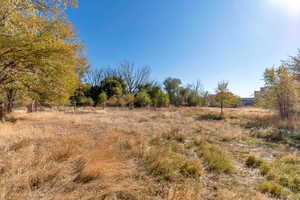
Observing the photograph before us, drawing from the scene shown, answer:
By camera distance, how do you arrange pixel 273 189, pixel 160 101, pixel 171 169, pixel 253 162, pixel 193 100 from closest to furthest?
1. pixel 273 189
2. pixel 171 169
3. pixel 253 162
4. pixel 160 101
5. pixel 193 100

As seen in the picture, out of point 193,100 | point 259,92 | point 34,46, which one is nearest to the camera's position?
point 34,46

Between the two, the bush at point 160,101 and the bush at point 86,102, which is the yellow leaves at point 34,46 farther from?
the bush at point 160,101

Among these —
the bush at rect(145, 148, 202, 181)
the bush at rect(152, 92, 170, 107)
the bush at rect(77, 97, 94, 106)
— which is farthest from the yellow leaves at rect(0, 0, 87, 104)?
the bush at rect(152, 92, 170, 107)

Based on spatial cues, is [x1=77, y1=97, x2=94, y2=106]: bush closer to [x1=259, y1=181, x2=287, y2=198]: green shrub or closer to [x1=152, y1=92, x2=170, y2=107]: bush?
[x1=152, y1=92, x2=170, y2=107]: bush

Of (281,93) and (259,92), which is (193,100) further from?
(281,93)

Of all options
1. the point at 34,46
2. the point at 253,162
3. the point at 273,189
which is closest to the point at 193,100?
the point at 253,162

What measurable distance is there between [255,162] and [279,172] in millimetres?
574

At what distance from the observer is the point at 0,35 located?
13.6 ft

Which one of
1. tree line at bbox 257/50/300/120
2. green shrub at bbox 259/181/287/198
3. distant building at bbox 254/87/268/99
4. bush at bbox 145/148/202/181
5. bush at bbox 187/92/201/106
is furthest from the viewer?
bush at bbox 187/92/201/106

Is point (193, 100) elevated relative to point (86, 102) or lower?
elevated

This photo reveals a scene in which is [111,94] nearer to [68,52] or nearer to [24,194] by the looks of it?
[68,52]

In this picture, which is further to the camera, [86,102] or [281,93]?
[86,102]

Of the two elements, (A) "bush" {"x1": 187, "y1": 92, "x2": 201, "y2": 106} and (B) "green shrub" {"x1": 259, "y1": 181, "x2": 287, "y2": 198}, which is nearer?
(B) "green shrub" {"x1": 259, "y1": 181, "x2": 287, "y2": 198}

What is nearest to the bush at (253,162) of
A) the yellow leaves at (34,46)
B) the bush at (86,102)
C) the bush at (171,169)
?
the bush at (171,169)
